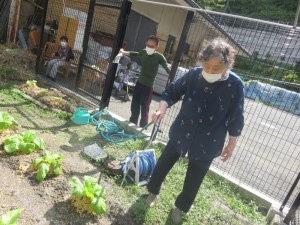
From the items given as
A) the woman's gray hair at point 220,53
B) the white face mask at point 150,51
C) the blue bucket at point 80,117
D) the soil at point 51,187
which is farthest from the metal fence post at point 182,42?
the woman's gray hair at point 220,53

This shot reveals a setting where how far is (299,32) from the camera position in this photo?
3.71m

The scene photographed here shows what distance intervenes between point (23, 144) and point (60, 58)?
4563mm

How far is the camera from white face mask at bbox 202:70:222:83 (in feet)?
8.54

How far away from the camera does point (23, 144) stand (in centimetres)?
350

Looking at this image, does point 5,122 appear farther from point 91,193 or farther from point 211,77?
point 211,77

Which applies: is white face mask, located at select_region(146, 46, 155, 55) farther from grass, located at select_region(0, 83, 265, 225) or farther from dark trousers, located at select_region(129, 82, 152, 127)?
grass, located at select_region(0, 83, 265, 225)

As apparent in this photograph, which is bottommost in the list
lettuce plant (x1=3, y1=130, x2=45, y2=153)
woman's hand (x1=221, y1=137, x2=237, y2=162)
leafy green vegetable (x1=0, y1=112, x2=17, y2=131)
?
lettuce plant (x1=3, y1=130, x2=45, y2=153)

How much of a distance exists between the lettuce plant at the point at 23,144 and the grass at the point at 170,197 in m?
0.90

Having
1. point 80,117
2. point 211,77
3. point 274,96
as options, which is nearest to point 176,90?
point 211,77

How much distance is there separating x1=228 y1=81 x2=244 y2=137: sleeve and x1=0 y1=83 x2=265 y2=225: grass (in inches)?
50.3

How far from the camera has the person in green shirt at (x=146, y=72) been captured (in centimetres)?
518

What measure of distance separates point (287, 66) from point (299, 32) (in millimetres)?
433

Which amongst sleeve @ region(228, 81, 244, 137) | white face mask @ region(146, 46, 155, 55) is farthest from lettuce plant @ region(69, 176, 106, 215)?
white face mask @ region(146, 46, 155, 55)

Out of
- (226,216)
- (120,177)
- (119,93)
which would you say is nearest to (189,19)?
(120,177)
